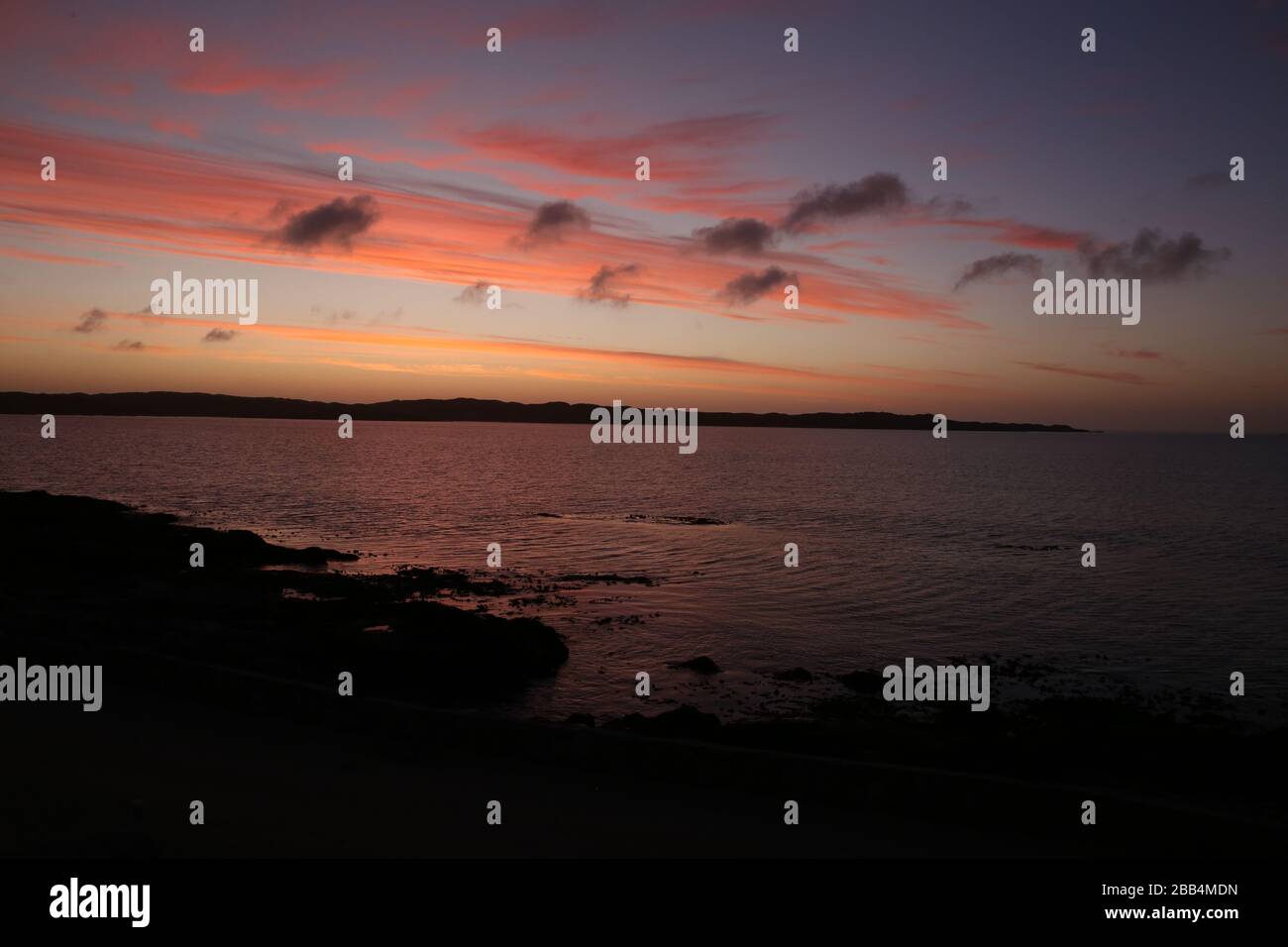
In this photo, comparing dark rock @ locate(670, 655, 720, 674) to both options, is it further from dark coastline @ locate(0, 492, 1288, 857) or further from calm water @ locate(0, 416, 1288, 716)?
dark coastline @ locate(0, 492, 1288, 857)

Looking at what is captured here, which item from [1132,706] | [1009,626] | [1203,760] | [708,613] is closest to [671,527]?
[708,613]

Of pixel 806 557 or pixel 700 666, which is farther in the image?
pixel 806 557

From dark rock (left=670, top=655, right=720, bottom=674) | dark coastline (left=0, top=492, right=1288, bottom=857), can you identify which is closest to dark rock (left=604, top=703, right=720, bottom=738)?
dark coastline (left=0, top=492, right=1288, bottom=857)

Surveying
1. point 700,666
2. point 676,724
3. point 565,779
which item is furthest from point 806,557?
point 565,779

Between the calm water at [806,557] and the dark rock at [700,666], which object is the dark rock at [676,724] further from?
the dark rock at [700,666]

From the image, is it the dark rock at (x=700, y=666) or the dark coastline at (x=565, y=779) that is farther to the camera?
the dark rock at (x=700, y=666)

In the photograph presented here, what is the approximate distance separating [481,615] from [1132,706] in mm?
17120

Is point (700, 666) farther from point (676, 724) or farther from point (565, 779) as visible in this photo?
point (565, 779)

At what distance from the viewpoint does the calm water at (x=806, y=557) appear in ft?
81.4

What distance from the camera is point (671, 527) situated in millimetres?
55875

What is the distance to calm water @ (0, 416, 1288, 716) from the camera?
81.4ft

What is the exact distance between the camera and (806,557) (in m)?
45.0

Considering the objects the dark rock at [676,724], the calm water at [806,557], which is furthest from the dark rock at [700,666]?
the dark rock at [676,724]

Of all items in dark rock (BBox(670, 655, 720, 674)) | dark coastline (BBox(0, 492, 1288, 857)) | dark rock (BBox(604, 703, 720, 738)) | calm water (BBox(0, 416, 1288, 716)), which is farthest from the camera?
calm water (BBox(0, 416, 1288, 716))
